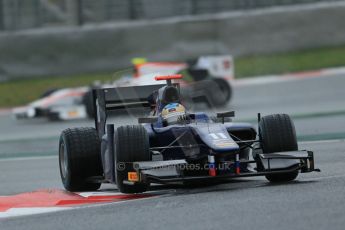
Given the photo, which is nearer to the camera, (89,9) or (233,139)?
(233,139)

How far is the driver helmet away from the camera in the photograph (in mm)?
10345

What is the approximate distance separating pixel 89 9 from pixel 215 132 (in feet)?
51.1

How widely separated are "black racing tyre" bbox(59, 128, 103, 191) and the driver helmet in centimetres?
78

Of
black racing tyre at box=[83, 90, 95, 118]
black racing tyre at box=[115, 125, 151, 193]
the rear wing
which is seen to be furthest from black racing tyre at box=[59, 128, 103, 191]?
black racing tyre at box=[83, 90, 95, 118]

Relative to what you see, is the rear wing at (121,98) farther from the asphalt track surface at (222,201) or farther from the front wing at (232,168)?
the front wing at (232,168)

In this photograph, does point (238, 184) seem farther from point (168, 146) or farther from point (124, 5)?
point (124, 5)

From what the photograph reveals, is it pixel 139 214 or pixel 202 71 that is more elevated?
pixel 202 71

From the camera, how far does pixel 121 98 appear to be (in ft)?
37.1

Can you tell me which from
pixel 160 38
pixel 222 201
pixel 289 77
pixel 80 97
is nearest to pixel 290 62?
pixel 289 77

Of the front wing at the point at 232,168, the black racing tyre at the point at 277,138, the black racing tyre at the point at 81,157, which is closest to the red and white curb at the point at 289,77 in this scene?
the black racing tyre at the point at 81,157

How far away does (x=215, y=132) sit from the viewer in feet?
31.3

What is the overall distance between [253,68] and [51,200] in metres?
14.6

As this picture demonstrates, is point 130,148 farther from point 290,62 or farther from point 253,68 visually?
point 290,62

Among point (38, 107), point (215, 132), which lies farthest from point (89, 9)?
point (215, 132)
